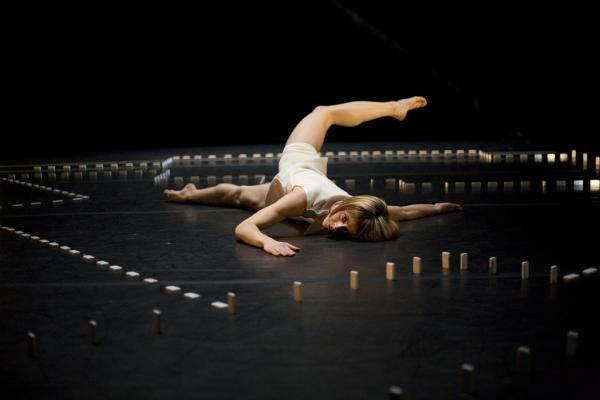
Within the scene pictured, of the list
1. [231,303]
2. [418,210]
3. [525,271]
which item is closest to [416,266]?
[525,271]

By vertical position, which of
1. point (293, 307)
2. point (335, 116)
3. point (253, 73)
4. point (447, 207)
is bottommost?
point (293, 307)

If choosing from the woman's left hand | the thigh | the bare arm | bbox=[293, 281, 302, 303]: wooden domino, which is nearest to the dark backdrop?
the thigh

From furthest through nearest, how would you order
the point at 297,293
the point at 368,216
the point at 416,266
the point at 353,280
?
the point at 368,216
the point at 416,266
the point at 353,280
the point at 297,293

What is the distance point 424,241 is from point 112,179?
349 cm

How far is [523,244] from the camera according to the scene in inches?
126

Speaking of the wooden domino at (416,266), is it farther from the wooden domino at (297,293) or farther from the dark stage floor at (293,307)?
the wooden domino at (297,293)

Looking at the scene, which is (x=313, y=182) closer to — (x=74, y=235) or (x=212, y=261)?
(x=212, y=261)

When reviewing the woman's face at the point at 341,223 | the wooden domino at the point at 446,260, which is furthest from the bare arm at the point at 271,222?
the wooden domino at the point at 446,260

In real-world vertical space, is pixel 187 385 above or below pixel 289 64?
below

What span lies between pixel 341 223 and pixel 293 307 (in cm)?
105

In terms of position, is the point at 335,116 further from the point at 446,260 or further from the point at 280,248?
the point at 446,260

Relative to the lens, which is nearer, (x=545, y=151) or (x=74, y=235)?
(x=74, y=235)

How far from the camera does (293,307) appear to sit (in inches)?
90.9

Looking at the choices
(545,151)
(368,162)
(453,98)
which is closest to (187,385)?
(368,162)
